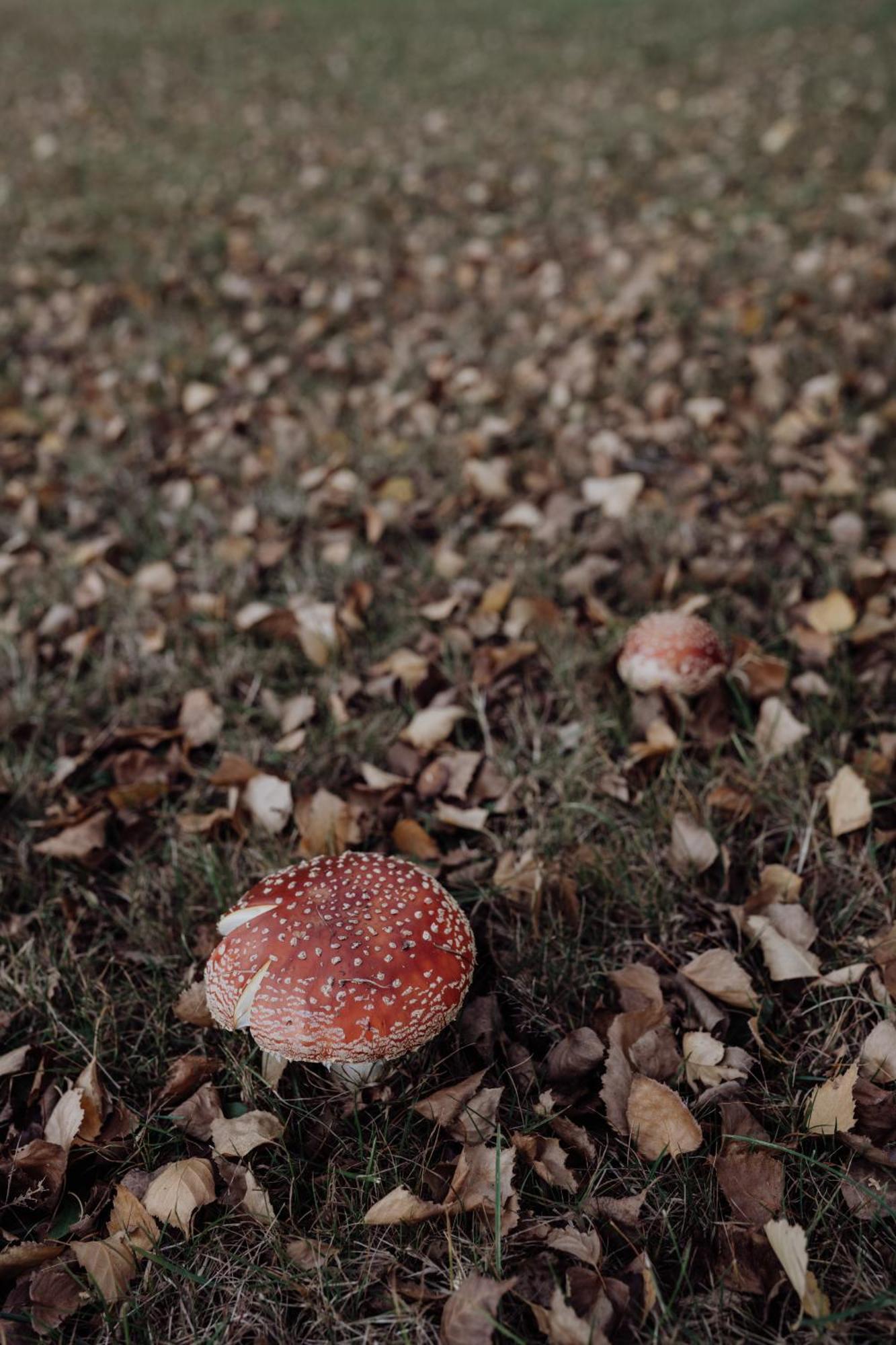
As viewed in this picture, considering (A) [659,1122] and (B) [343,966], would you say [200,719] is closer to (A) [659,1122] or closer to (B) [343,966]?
(B) [343,966]

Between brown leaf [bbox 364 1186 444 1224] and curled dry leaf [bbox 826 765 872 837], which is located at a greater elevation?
curled dry leaf [bbox 826 765 872 837]

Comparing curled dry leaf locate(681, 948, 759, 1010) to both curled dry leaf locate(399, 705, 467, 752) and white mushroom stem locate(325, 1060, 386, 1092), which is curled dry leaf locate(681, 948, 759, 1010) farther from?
curled dry leaf locate(399, 705, 467, 752)

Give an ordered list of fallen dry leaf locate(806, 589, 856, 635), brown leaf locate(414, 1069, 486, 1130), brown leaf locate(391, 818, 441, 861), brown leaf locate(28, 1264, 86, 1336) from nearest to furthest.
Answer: brown leaf locate(28, 1264, 86, 1336), brown leaf locate(414, 1069, 486, 1130), brown leaf locate(391, 818, 441, 861), fallen dry leaf locate(806, 589, 856, 635)

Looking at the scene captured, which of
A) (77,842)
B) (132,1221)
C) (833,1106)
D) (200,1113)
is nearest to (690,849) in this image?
(833,1106)

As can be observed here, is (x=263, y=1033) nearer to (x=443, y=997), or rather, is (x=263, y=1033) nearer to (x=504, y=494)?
(x=443, y=997)

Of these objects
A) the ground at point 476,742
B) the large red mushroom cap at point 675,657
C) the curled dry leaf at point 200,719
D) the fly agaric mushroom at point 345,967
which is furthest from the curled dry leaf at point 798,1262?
the curled dry leaf at point 200,719

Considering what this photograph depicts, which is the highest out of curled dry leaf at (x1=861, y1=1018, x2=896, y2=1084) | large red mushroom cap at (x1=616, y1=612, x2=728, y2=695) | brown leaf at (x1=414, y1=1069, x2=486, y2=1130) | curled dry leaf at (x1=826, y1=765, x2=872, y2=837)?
large red mushroom cap at (x1=616, y1=612, x2=728, y2=695)

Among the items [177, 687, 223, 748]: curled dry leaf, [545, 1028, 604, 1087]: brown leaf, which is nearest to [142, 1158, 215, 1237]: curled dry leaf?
[545, 1028, 604, 1087]: brown leaf
